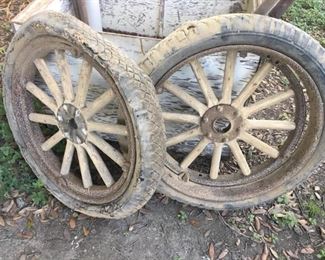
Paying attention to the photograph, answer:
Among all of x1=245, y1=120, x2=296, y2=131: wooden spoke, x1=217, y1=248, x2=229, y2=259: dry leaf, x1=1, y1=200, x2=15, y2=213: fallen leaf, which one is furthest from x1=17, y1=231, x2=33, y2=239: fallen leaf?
x1=245, y1=120, x2=296, y2=131: wooden spoke

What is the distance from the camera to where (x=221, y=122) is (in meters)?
2.19

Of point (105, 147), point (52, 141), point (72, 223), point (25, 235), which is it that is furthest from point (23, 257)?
point (105, 147)

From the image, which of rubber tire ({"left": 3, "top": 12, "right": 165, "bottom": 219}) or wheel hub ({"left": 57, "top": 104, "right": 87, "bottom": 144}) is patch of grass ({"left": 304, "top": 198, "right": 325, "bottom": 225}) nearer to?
rubber tire ({"left": 3, "top": 12, "right": 165, "bottom": 219})

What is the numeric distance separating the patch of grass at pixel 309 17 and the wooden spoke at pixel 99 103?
2.11m

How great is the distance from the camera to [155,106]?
6.02 ft

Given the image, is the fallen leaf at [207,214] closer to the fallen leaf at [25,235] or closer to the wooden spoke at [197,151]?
the wooden spoke at [197,151]

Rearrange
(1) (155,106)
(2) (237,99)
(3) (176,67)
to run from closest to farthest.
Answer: (1) (155,106) < (3) (176,67) < (2) (237,99)

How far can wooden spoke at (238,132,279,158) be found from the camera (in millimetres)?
2178

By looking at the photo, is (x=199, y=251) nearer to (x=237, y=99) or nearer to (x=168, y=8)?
(x=237, y=99)

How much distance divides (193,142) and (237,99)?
1.54 feet

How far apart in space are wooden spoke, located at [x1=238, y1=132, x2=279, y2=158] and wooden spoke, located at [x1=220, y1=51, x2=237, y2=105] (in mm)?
185

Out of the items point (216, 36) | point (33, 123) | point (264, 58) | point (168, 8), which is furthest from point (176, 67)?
point (168, 8)

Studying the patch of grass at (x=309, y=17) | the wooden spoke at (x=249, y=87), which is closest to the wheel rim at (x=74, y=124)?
the wooden spoke at (x=249, y=87)

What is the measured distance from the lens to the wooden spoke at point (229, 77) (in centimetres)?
203
